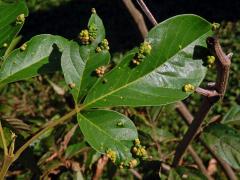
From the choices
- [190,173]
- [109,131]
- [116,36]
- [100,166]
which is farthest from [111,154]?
[116,36]

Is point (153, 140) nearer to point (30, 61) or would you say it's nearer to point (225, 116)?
point (225, 116)

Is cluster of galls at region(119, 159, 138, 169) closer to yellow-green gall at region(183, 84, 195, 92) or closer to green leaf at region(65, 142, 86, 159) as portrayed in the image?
yellow-green gall at region(183, 84, 195, 92)

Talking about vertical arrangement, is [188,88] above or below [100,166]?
above

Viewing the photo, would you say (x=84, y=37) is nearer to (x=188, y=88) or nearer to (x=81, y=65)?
(x=81, y=65)

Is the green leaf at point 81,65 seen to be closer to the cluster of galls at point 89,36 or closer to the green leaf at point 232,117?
the cluster of galls at point 89,36

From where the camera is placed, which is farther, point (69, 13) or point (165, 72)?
point (69, 13)

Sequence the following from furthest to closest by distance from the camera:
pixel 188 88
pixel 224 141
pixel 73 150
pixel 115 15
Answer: pixel 115 15 → pixel 73 150 → pixel 224 141 → pixel 188 88

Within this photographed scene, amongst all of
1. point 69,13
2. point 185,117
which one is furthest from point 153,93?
point 69,13

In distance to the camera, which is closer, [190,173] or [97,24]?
[97,24]
